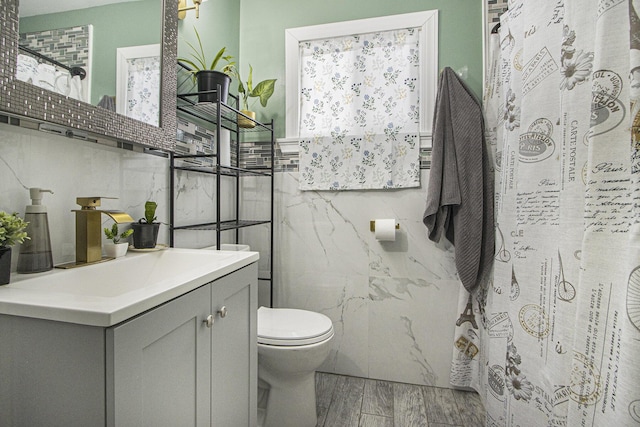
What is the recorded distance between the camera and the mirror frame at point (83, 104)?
80cm

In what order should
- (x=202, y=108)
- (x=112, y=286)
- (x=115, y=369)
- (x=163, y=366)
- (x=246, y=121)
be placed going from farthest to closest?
(x=246, y=121) → (x=202, y=108) → (x=112, y=286) → (x=163, y=366) → (x=115, y=369)

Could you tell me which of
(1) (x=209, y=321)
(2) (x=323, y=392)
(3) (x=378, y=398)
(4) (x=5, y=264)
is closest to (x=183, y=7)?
(4) (x=5, y=264)

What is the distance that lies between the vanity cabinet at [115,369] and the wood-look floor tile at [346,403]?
36.3 inches

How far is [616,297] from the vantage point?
0.76 metres

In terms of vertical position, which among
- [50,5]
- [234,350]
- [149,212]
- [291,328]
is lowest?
[291,328]

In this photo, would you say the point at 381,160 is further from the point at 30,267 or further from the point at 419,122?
the point at 30,267

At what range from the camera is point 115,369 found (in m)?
0.61

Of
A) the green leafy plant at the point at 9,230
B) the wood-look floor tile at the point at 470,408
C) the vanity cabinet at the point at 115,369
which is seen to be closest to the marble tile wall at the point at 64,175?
the green leafy plant at the point at 9,230

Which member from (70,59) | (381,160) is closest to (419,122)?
(381,160)

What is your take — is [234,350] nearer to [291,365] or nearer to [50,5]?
[291,365]

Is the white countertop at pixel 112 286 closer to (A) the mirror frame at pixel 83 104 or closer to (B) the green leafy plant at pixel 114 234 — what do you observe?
(B) the green leafy plant at pixel 114 234

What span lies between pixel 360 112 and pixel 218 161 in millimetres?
993

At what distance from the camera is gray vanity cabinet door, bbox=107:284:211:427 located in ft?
2.05

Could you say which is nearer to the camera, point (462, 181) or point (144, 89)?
point (144, 89)
